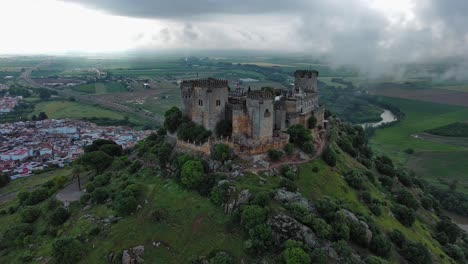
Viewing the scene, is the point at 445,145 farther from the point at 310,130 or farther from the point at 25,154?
the point at 25,154

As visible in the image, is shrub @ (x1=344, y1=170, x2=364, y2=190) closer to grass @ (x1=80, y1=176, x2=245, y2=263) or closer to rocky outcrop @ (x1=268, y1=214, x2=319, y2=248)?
rocky outcrop @ (x1=268, y1=214, x2=319, y2=248)

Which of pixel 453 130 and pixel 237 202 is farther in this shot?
pixel 453 130

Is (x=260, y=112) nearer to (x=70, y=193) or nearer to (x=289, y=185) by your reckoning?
(x=289, y=185)

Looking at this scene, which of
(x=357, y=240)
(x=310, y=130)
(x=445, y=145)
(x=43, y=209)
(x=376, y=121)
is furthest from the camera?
(x=376, y=121)

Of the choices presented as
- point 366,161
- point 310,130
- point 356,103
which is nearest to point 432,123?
point 356,103

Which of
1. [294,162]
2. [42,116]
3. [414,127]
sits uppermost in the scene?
[294,162]

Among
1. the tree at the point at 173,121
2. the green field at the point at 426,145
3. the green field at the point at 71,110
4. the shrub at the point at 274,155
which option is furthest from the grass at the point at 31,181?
the green field at the point at 426,145

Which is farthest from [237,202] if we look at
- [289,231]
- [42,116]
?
[42,116]
